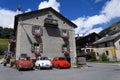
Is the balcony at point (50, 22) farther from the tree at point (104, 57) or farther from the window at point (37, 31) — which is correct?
the tree at point (104, 57)

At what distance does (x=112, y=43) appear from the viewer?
4675 centimetres

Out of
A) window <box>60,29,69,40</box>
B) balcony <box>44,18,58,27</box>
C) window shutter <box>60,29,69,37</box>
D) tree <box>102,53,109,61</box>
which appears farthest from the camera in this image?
tree <box>102,53,109,61</box>

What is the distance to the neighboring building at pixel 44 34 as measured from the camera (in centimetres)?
2797

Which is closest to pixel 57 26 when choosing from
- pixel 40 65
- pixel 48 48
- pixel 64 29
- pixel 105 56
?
pixel 64 29

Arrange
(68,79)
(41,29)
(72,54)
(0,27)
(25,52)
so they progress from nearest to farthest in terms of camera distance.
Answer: (68,79)
(25,52)
(41,29)
(72,54)
(0,27)

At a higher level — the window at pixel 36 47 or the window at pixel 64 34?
the window at pixel 64 34

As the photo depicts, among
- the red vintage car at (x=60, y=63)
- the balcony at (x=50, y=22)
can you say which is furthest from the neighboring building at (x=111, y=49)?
the red vintage car at (x=60, y=63)

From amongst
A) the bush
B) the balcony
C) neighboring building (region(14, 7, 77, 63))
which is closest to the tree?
the bush

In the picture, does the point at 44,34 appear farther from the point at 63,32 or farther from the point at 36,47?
the point at 63,32

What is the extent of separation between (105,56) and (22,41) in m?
25.7

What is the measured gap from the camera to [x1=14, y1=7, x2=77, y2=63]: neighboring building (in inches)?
1101

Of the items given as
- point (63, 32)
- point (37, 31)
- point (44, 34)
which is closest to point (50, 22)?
point (44, 34)

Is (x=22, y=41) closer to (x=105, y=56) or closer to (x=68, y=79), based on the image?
(x=68, y=79)

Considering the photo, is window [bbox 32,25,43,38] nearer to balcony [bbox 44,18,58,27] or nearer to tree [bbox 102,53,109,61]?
balcony [bbox 44,18,58,27]
